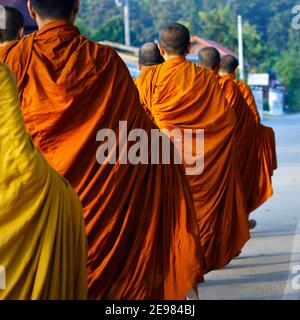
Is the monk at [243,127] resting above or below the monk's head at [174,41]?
below

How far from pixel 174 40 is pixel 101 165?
2.22 meters

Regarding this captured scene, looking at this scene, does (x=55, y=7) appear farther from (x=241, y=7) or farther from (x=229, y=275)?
(x=241, y=7)

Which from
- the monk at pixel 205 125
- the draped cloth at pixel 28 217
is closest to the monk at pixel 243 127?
the monk at pixel 205 125

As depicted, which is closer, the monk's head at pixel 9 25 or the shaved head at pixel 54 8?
the shaved head at pixel 54 8

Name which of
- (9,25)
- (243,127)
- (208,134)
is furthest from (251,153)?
(9,25)

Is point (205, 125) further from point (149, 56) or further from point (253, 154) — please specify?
point (253, 154)

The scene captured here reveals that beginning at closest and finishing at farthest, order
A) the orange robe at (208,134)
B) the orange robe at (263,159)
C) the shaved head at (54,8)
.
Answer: the shaved head at (54,8) → the orange robe at (208,134) → the orange robe at (263,159)

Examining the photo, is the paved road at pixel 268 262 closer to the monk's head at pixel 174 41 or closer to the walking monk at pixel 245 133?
the walking monk at pixel 245 133

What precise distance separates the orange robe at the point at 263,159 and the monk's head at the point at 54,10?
4.09m

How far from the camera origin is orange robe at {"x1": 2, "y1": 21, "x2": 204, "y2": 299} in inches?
149

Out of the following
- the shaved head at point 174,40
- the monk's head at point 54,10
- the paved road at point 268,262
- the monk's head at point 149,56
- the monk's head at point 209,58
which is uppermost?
the monk's head at point 54,10

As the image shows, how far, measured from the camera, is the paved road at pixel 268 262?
5867mm

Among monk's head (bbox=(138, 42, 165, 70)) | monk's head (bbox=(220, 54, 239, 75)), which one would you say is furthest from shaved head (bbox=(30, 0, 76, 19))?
monk's head (bbox=(220, 54, 239, 75))

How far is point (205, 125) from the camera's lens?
5.91 metres
